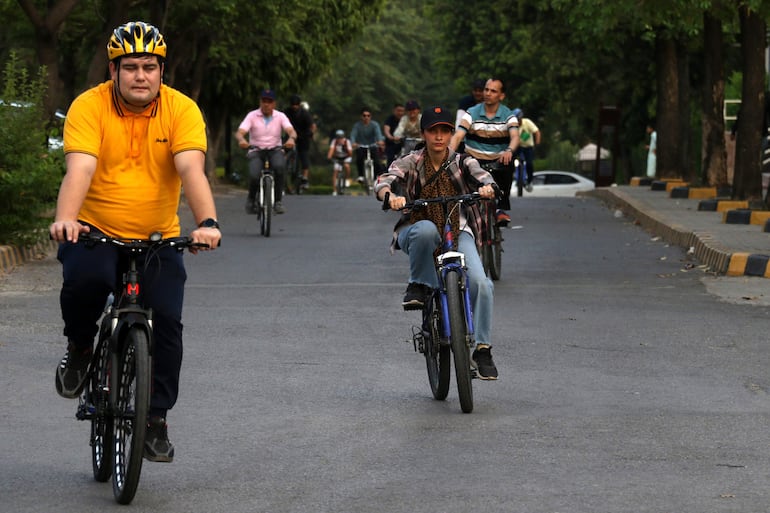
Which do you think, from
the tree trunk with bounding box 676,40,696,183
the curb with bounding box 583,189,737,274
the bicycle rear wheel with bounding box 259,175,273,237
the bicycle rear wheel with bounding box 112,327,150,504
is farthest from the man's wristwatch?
the tree trunk with bounding box 676,40,696,183

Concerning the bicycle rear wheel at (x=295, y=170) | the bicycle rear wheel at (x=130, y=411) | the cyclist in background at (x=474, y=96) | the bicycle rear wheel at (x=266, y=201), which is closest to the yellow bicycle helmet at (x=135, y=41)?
the bicycle rear wheel at (x=130, y=411)

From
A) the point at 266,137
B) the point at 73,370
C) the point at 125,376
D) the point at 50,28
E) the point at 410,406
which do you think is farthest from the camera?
the point at 50,28

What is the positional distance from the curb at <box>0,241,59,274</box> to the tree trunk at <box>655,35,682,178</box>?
18.5 metres

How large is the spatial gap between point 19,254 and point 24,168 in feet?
2.79

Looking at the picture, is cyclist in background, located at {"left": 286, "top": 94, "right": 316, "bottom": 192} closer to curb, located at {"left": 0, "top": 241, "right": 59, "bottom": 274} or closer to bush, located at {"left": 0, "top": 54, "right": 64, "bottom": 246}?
curb, located at {"left": 0, "top": 241, "right": 59, "bottom": 274}

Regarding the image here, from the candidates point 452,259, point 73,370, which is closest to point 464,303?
point 452,259

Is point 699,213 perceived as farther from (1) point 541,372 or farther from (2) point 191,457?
(2) point 191,457

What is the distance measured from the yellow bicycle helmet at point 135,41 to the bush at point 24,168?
10.7 m

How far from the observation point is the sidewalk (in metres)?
16.7

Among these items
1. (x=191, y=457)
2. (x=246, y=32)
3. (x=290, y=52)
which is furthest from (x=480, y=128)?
(x=290, y=52)

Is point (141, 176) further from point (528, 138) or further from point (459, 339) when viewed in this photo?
point (528, 138)

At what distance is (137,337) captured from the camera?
263 inches

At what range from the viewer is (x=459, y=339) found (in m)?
8.98

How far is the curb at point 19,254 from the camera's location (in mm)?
16906
